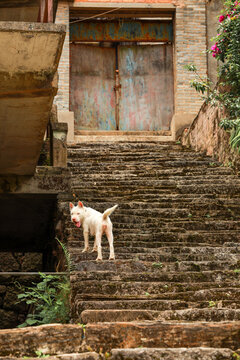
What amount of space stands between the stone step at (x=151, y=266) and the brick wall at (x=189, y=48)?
995cm

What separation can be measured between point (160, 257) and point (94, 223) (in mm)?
865

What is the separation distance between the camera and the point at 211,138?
1309 cm

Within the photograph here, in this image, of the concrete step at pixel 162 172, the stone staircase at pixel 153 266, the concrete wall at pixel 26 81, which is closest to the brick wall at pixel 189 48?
the stone staircase at pixel 153 266

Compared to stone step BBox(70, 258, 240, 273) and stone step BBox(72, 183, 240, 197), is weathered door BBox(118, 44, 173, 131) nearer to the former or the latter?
stone step BBox(72, 183, 240, 197)

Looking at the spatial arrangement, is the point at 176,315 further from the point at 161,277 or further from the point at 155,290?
the point at 161,277

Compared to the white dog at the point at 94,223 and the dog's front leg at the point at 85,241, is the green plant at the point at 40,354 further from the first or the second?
the dog's front leg at the point at 85,241

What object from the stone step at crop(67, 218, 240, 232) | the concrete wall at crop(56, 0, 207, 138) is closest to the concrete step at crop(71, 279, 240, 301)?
the stone step at crop(67, 218, 240, 232)

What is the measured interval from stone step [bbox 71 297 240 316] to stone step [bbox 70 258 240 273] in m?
0.94

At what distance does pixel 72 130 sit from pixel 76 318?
34.8 ft

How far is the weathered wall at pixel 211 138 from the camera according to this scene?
39.8 ft

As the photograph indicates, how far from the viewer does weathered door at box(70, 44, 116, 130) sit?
58.5 feet

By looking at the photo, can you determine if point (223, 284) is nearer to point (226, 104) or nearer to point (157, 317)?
point (157, 317)

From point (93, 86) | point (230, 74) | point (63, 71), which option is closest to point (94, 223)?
point (230, 74)

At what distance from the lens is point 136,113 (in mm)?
18016
